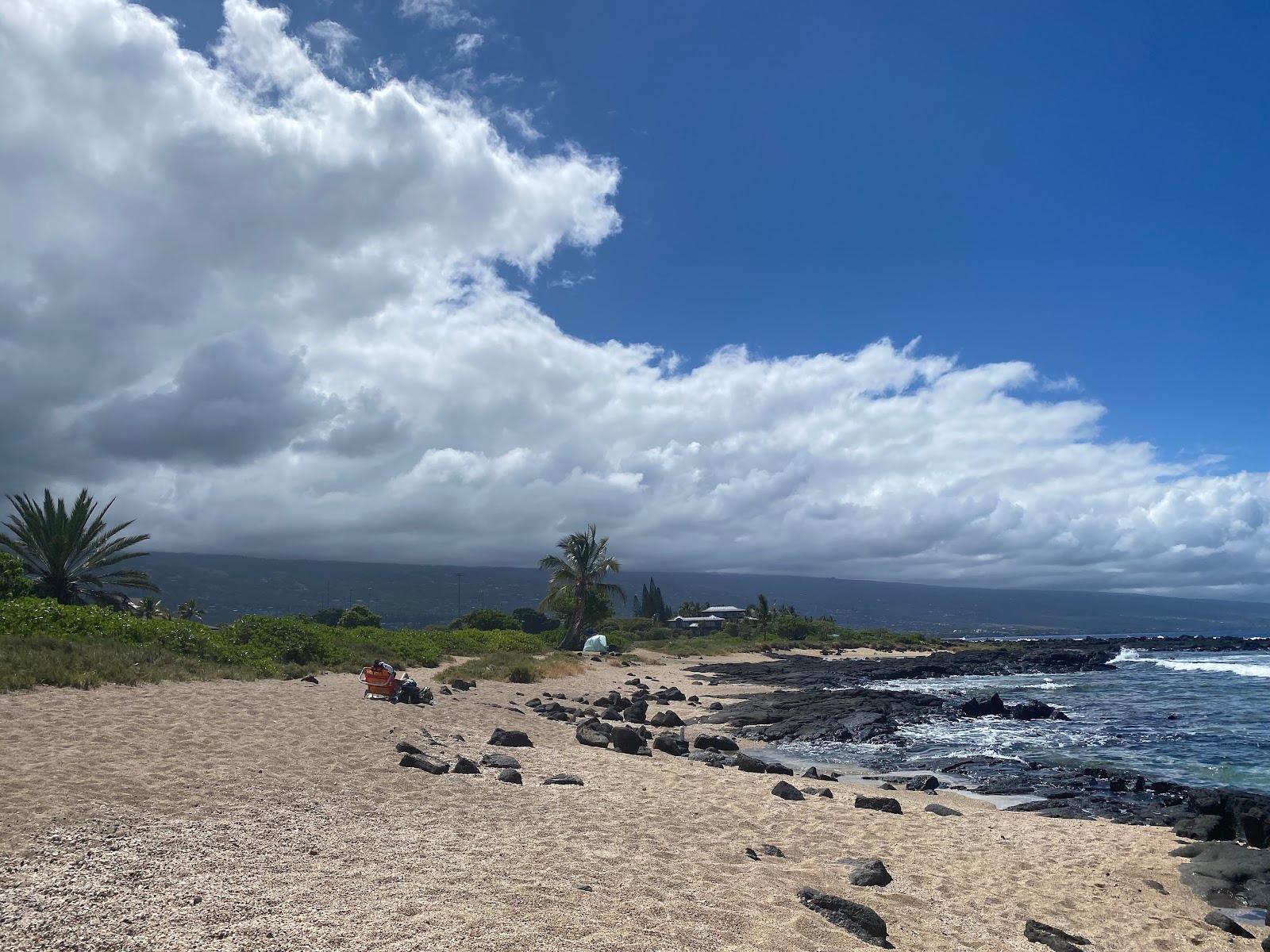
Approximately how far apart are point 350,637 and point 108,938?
29000 millimetres

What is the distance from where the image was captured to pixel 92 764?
9312mm

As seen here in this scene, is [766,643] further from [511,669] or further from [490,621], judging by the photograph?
[511,669]

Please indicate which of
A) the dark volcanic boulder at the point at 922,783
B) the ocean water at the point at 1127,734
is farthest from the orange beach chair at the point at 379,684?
the dark volcanic boulder at the point at 922,783

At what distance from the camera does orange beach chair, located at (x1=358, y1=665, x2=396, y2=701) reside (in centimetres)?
1870

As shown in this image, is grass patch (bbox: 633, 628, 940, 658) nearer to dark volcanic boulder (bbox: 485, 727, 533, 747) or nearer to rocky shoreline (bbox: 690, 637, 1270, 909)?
rocky shoreline (bbox: 690, 637, 1270, 909)

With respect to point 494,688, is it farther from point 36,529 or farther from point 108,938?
point 108,938

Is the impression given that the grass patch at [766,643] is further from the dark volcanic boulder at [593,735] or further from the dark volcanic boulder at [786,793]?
the dark volcanic boulder at [786,793]

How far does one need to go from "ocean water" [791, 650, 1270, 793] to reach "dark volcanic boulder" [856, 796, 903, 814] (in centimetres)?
747

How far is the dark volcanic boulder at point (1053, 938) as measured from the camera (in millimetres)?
7340

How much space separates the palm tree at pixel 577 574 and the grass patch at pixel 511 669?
43.4 feet

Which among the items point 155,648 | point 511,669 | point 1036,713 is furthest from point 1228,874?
point 511,669

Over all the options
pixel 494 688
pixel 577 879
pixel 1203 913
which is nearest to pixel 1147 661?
pixel 494 688

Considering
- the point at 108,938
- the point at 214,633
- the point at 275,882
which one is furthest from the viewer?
the point at 214,633

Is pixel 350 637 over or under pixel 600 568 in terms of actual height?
under
